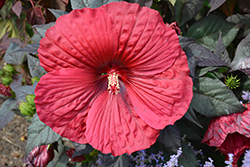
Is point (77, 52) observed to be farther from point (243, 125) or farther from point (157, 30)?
point (243, 125)

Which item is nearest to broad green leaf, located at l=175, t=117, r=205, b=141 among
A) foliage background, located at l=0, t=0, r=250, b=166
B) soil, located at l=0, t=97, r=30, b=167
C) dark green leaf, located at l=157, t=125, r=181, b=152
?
foliage background, located at l=0, t=0, r=250, b=166

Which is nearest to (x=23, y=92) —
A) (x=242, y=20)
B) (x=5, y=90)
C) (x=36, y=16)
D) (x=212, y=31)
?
(x=5, y=90)

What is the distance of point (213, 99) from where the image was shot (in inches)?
30.5

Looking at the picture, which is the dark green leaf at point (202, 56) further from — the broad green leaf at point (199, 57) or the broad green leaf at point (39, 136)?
the broad green leaf at point (39, 136)

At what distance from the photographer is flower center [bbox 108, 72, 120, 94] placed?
0.69m

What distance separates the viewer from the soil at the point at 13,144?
67.4 inches

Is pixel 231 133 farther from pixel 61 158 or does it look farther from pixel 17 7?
pixel 17 7

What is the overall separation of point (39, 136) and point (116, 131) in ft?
1.10

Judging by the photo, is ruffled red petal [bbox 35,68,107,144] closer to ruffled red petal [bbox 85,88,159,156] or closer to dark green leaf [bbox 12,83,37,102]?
ruffled red petal [bbox 85,88,159,156]

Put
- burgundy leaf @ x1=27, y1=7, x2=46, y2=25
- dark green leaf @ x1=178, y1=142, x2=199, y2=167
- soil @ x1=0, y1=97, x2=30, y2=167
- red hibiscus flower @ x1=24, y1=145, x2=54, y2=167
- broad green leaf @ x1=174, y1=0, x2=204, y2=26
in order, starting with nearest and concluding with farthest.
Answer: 1. broad green leaf @ x1=174, y1=0, x2=204, y2=26
2. dark green leaf @ x1=178, y1=142, x2=199, y2=167
3. red hibiscus flower @ x1=24, y1=145, x2=54, y2=167
4. burgundy leaf @ x1=27, y1=7, x2=46, y2=25
5. soil @ x1=0, y1=97, x2=30, y2=167

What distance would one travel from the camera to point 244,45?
797 mm

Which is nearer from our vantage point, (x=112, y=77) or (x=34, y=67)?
(x=112, y=77)

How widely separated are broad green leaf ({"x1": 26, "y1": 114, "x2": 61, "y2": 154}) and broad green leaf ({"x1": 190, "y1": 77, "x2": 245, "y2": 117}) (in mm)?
556

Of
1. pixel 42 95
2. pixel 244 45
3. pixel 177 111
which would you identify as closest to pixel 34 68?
pixel 42 95
